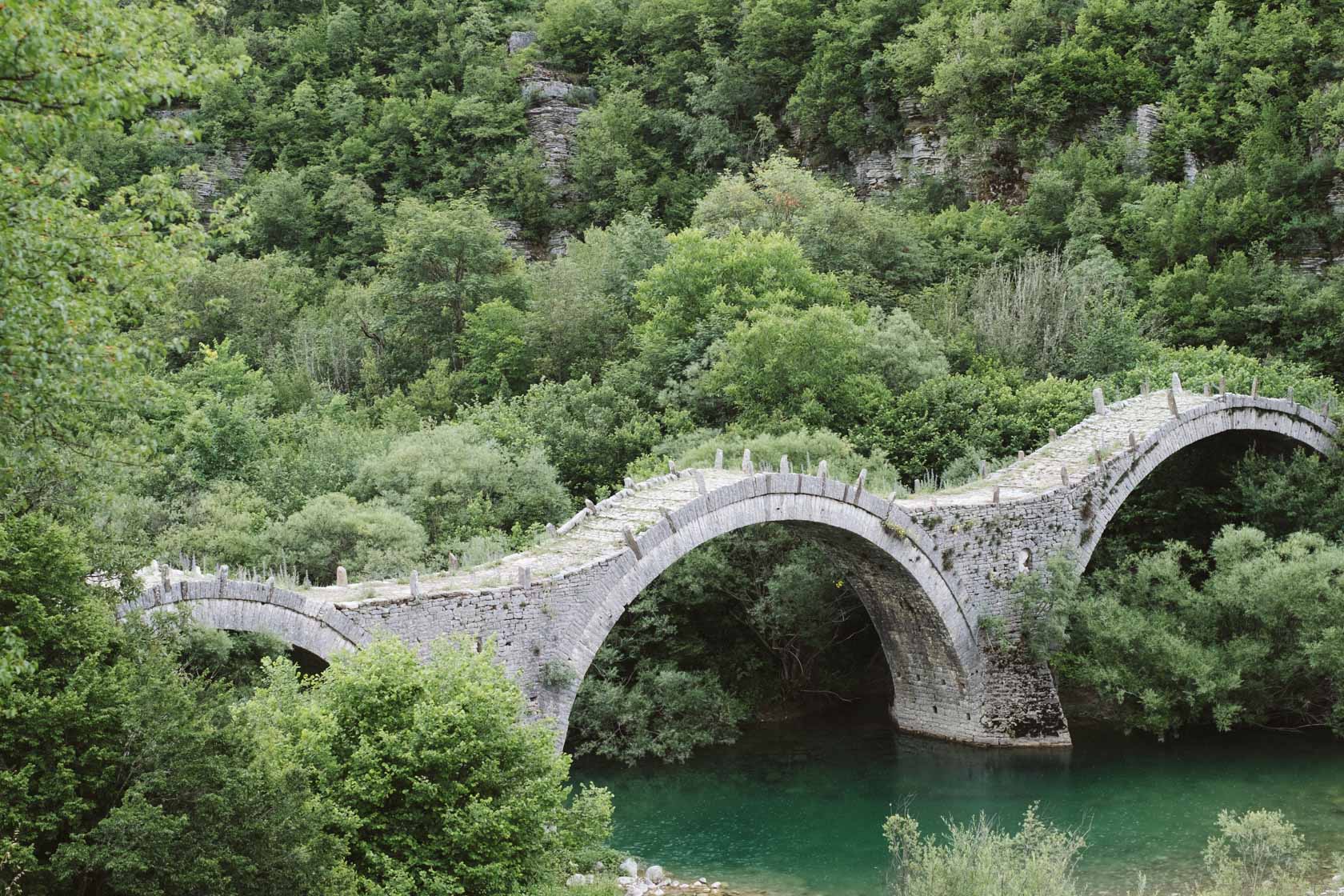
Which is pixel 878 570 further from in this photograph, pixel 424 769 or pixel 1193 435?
pixel 424 769

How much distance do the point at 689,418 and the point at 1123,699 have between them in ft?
38.3

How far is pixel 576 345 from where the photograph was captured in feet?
123

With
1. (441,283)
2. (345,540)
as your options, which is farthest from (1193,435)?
(441,283)

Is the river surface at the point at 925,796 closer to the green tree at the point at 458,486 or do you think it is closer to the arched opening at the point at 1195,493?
the green tree at the point at 458,486

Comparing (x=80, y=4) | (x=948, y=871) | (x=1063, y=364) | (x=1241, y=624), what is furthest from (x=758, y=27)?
(x=80, y=4)

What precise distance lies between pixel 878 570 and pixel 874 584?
66 centimetres

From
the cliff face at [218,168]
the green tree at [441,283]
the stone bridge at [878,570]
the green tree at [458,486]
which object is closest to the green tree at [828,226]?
the green tree at [441,283]

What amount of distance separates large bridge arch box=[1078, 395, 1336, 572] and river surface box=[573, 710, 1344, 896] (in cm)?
413

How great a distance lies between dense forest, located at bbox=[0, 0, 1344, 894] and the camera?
10430mm

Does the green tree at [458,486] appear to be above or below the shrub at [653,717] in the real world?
above

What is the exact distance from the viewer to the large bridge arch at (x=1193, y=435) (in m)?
24.8

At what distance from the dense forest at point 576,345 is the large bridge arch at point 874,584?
1477 mm

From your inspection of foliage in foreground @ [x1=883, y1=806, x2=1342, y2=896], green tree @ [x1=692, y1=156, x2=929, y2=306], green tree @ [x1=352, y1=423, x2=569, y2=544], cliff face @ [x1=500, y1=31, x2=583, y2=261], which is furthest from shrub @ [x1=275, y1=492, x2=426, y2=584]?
cliff face @ [x1=500, y1=31, x2=583, y2=261]

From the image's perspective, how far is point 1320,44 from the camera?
37.5 m
